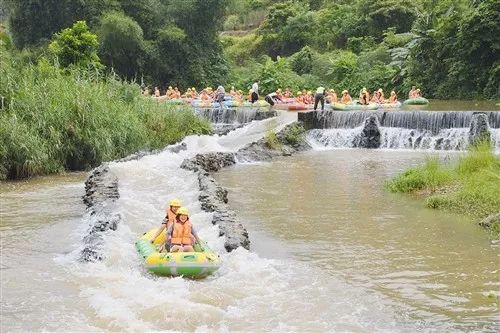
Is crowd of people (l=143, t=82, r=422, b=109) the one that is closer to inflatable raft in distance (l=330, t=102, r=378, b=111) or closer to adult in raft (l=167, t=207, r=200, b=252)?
inflatable raft in distance (l=330, t=102, r=378, b=111)

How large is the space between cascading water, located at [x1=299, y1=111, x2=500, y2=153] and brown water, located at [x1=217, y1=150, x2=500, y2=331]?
258 inches

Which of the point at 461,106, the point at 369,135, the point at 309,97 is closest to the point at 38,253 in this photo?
the point at 369,135

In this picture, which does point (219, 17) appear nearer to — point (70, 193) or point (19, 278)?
point (70, 193)

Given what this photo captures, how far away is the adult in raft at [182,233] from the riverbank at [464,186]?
4.41 meters

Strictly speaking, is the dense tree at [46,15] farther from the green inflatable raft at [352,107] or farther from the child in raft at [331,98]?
the green inflatable raft at [352,107]

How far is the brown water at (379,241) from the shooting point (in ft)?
23.8

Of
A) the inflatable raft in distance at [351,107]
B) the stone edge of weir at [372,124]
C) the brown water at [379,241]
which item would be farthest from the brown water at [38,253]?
the inflatable raft in distance at [351,107]

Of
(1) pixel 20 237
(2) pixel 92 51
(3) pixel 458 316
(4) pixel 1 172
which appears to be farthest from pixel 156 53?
(3) pixel 458 316

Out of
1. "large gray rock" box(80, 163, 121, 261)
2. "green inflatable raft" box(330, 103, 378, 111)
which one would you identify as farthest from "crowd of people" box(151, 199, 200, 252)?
"green inflatable raft" box(330, 103, 378, 111)

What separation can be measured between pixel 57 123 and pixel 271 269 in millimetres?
9111

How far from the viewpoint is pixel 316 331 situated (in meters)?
6.44

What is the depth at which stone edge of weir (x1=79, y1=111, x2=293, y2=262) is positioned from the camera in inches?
358

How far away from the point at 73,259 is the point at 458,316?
15.8ft

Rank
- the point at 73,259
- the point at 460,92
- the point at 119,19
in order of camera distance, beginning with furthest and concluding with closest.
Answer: the point at 119,19 < the point at 460,92 < the point at 73,259
